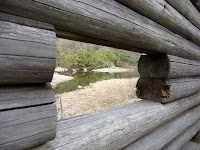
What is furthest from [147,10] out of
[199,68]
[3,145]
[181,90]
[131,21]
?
[199,68]

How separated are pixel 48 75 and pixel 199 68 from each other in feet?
7.38

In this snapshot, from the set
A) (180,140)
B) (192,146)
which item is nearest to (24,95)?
(180,140)

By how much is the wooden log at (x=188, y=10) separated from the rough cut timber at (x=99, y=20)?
40 centimetres

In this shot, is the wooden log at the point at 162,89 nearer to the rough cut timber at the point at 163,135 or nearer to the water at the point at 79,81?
the rough cut timber at the point at 163,135

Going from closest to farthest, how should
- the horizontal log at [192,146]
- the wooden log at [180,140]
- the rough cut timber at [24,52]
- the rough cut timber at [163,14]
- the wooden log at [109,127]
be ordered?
the rough cut timber at [24,52] < the wooden log at [109,127] < the rough cut timber at [163,14] < the wooden log at [180,140] < the horizontal log at [192,146]

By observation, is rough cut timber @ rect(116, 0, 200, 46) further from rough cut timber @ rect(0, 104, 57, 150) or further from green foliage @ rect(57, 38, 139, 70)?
green foliage @ rect(57, 38, 139, 70)

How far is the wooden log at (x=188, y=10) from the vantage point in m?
1.61

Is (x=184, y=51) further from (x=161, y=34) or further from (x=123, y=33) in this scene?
(x=123, y=33)

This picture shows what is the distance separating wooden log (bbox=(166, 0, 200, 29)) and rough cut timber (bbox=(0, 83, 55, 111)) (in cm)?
151

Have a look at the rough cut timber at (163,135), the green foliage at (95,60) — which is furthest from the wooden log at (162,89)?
the green foliage at (95,60)

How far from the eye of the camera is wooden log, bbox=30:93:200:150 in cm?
78

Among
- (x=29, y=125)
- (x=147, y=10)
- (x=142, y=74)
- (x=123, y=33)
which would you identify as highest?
(x=147, y=10)

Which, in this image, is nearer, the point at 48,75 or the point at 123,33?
the point at 48,75

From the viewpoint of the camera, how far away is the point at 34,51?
592mm
